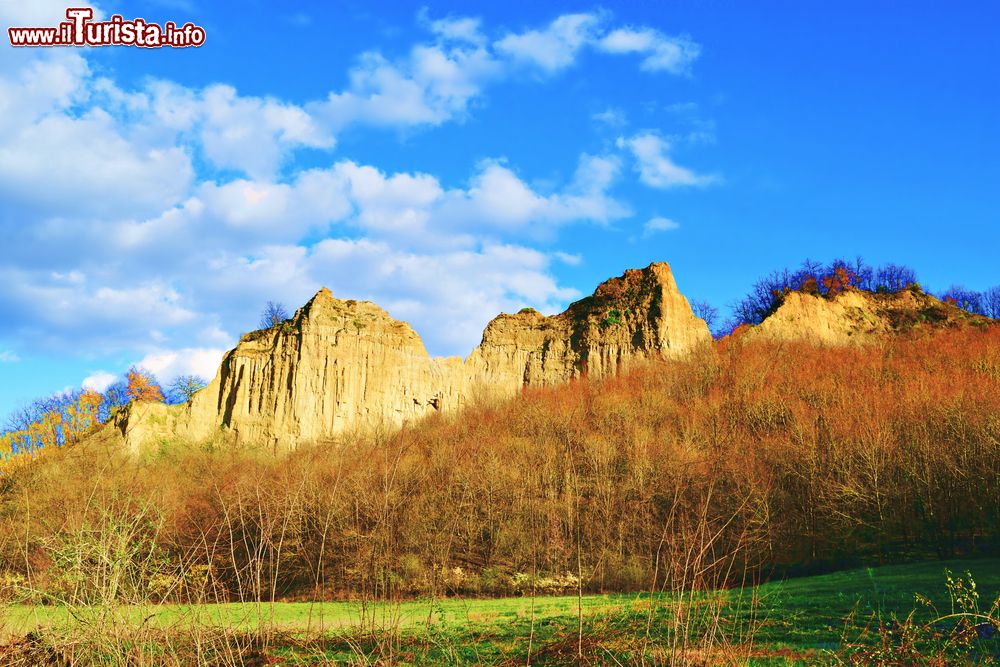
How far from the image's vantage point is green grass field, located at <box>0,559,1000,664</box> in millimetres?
8812

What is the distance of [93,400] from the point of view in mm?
68750

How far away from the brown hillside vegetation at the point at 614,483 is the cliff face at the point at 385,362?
117 inches

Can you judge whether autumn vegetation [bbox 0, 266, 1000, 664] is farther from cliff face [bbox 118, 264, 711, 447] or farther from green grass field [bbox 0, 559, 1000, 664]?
green grass field [bbox 0, 559, 1000, 664]

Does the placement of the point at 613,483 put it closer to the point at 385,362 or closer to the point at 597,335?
the point at 385,362

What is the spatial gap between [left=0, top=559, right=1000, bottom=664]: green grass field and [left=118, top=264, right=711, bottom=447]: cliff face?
2674cm

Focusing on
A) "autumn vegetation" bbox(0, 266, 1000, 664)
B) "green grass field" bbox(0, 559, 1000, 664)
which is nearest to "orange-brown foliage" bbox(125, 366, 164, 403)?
"autumn vegetation" bbox(0, 266, 1000, 664)

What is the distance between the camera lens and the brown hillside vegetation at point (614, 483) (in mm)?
28328

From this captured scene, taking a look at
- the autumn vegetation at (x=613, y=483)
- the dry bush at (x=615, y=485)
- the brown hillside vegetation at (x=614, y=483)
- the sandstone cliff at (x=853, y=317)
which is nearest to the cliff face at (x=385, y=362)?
the autumn vegetation at (x=613, y=483)

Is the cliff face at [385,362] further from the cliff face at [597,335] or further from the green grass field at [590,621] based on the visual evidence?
the green grass field at [590,621]

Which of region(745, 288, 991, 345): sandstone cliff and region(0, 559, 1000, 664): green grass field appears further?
region(745, 288, 991, 345): sandstone cliff

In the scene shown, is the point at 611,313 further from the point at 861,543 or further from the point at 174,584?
the point at 174,584

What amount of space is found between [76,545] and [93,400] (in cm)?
7103

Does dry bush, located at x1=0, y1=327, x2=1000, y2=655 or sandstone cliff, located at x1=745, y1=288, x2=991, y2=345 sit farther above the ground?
sandstone cliff, located at x1=745, y1=288, x2=991, y2=345

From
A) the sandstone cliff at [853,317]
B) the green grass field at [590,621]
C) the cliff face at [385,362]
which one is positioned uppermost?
the sandstone cliff at [853,317]
